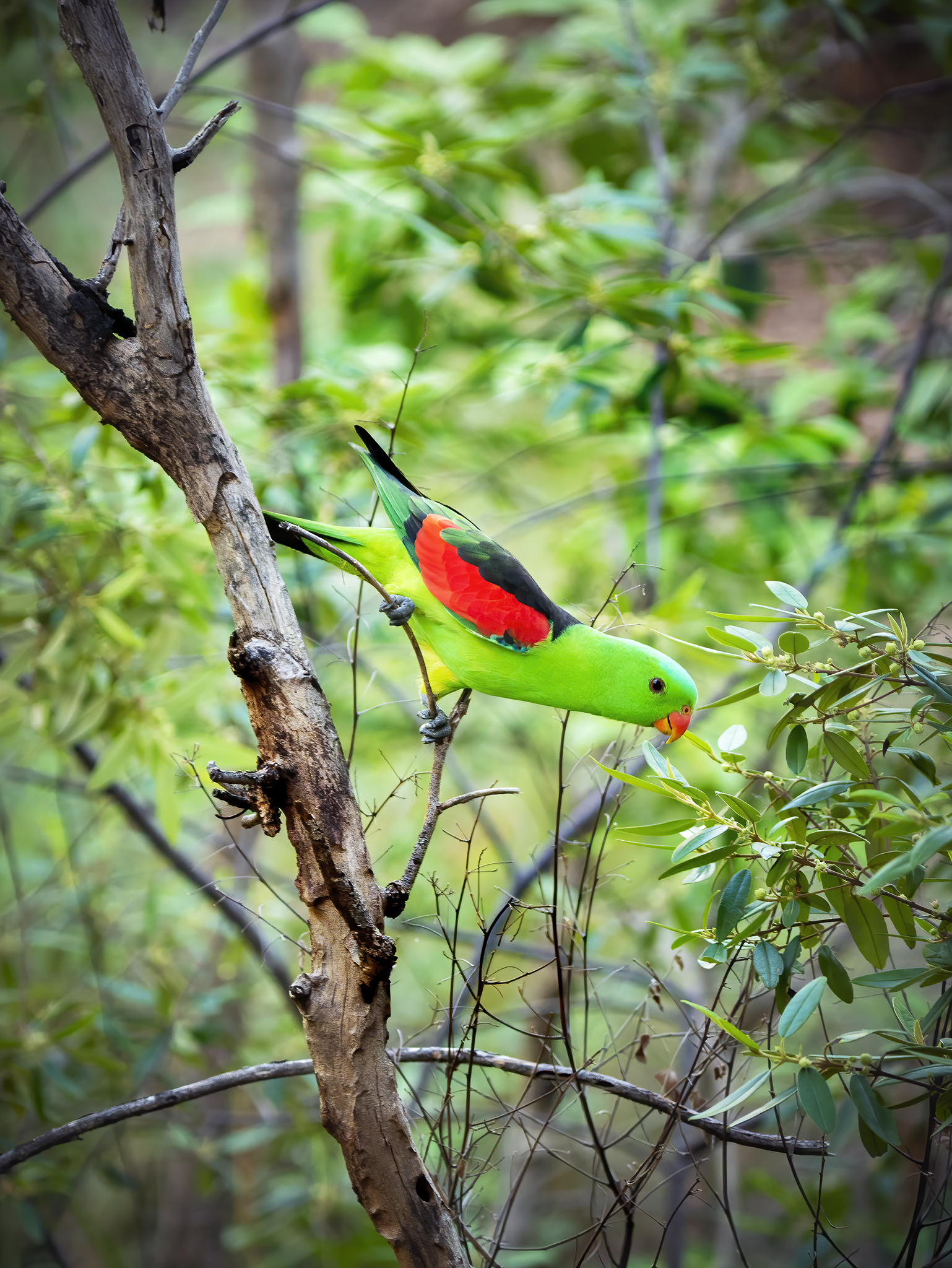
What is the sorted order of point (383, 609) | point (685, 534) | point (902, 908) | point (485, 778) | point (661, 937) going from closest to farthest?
point (902, 908) → point (383, 609) → point (661, 937) → point (685, 534) → point (485, 778)

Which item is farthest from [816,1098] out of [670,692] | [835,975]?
[670,692]

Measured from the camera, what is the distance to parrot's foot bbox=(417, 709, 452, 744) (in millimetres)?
1271

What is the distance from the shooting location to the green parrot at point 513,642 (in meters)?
1.20

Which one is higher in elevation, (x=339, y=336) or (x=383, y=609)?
(x=339, y=336)

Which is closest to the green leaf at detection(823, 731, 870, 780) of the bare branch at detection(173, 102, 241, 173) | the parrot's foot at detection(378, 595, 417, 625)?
the parrot's foot at detection(378, 595, 417, 625)

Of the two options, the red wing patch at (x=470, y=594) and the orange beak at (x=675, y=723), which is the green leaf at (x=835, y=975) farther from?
the red wing patch at (x=470, y=594)

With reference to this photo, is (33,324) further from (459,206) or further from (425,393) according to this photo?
(459,206)

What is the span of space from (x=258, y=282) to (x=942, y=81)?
251 cm

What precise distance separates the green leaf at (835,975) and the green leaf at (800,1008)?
0.07 feet

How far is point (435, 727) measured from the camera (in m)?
1.29

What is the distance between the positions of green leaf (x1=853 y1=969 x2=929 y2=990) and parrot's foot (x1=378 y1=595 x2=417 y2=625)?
739mm

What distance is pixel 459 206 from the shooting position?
2410 mm

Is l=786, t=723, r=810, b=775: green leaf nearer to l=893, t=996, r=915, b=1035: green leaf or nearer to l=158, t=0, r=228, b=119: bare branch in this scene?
l=893, t=996, r=915, b=1035: green leaf

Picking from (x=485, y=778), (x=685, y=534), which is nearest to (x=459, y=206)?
(x=685, y=534)
